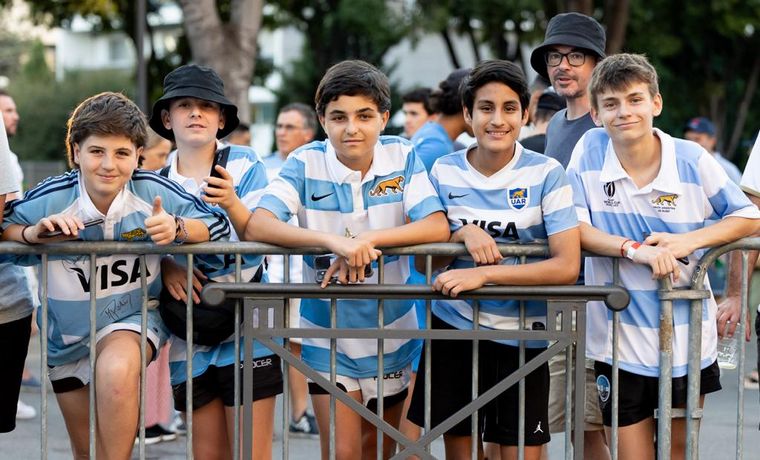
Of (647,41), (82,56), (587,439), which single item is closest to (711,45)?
(647,41)

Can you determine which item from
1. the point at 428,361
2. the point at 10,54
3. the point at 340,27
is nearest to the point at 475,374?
the point at 428,361

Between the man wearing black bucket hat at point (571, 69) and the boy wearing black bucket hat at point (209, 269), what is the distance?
1536 millimetres

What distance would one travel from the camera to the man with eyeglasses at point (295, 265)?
7637 millimetres

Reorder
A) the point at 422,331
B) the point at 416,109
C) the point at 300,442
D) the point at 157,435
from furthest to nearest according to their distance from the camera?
1. the point at 416,109
2. the point at 157,435
3. the point at 300,442
4. the point at 422,331

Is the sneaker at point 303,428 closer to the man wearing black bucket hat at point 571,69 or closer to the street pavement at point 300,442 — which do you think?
the street pavement at point 300,442

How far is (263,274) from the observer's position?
497 cm

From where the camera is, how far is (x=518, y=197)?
4.50 meters

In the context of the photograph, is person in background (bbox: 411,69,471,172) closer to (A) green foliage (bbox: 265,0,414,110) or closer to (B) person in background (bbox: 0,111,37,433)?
(B) person in background (bbox: 0,111,37,433)

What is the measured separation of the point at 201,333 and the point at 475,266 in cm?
117

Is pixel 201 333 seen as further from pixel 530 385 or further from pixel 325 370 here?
pixel 530 385

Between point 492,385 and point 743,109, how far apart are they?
96.9ft

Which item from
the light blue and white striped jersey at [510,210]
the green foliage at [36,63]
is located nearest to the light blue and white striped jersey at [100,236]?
the light blue and white striped jersey at [510,210]

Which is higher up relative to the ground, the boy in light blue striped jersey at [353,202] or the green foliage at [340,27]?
the green foliage at [340,27]

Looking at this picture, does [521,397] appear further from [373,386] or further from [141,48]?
[141,48]
